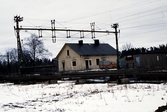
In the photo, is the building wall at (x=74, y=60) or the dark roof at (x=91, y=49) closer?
the building wall at (x=74, y=60)

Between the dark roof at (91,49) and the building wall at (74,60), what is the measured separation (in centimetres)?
76

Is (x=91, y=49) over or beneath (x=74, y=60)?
over

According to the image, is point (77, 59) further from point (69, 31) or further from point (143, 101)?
point (143, 101)

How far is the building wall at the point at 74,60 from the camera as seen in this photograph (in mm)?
43881

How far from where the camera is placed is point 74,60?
45.3m

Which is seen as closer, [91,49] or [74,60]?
[74,60]

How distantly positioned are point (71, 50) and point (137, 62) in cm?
1354

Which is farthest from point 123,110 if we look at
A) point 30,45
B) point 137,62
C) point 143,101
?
point 30,45

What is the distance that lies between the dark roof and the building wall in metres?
0.76

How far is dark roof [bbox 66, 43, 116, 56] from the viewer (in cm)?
4475

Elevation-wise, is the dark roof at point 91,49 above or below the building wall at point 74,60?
above

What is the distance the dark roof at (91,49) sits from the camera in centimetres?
4475

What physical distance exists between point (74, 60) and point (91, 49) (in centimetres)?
446

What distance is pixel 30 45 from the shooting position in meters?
59.2
